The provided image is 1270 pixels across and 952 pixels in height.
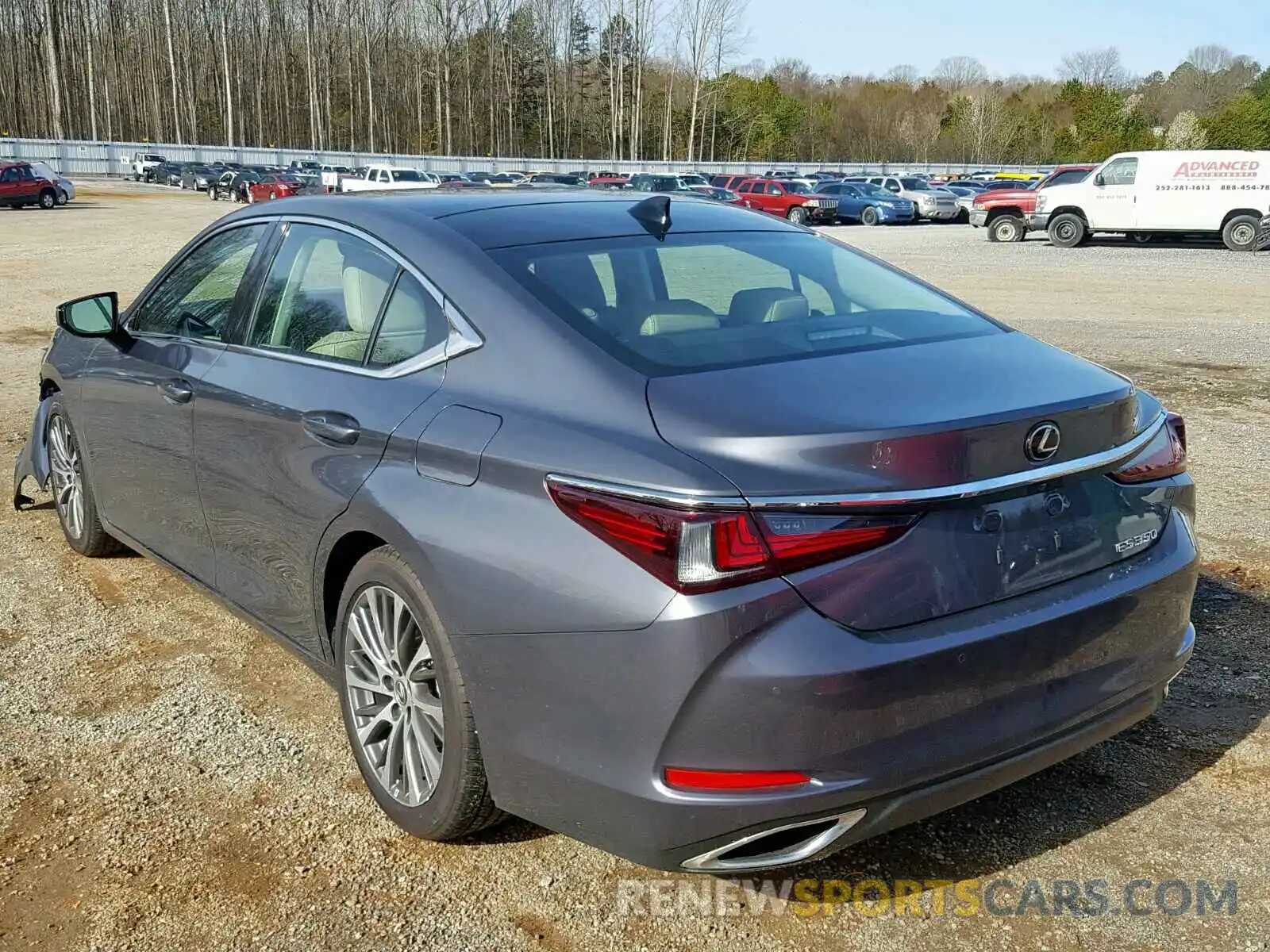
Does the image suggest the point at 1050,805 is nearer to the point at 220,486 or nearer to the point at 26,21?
the point at 220,486

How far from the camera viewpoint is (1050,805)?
3.17 meters

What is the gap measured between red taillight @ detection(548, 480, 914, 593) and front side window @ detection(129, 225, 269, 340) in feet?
7.37

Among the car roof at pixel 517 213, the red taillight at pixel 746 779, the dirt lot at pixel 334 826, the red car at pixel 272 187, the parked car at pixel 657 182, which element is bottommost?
the dirt lot at pixel 334 826

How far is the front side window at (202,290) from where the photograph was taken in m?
4.03

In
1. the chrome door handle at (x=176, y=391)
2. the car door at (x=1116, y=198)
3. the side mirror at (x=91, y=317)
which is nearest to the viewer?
the chrome door handle at (x=176, y=391)

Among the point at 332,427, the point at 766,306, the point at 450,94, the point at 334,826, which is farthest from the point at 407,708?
the point at 450,94

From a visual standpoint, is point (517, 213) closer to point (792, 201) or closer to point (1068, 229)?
point (1068, 229)

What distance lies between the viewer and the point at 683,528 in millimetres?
2283

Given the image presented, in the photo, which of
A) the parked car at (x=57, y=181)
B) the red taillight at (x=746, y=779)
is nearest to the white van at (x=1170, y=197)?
the red taillight at (x=746, y=779)

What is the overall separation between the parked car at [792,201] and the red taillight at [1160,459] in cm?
3559

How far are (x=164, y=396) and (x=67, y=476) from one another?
1.57 meters

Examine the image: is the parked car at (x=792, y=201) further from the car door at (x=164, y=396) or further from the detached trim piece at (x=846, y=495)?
the detached trim piece at (x=846, y=495)

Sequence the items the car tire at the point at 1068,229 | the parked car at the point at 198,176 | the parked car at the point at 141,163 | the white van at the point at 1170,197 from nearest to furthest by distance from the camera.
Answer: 1. the white van at the point at 1170,197
2. the car tire at the point at 1068,229
3. the parked car at the point at 198,176
4. the parked car at the point at 141,163

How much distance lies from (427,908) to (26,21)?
12515cm
